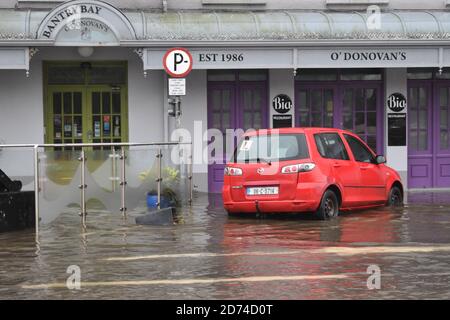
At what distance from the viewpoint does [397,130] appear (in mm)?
19922

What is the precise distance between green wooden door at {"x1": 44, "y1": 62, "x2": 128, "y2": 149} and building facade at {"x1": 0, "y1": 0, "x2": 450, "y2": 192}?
2 centimetres

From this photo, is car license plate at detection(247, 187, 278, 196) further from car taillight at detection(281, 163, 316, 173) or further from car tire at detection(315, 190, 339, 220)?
car tire at detection(315, 190, 339, 220)

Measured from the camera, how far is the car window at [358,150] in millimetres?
14602

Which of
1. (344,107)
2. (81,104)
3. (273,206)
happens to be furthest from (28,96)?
(273,206)

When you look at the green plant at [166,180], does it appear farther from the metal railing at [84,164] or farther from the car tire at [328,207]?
the car tire at [328,207]

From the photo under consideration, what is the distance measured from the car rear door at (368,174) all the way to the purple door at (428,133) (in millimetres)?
5320

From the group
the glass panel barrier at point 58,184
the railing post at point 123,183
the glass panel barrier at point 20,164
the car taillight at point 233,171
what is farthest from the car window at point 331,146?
the glass panel barrier at point 20,164

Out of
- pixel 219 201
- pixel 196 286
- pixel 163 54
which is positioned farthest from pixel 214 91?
pixel 196 286

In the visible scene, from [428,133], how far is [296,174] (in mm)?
8165

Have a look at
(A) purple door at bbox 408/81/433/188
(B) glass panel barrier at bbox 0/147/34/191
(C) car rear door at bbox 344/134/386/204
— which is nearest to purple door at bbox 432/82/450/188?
(A) purple door at bbox 408/81/433/188

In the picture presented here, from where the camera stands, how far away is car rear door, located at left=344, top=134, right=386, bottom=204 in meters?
14.5

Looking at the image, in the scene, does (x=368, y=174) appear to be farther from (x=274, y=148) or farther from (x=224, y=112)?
(x=224, y=112)

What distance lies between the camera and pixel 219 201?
56.6 feet
